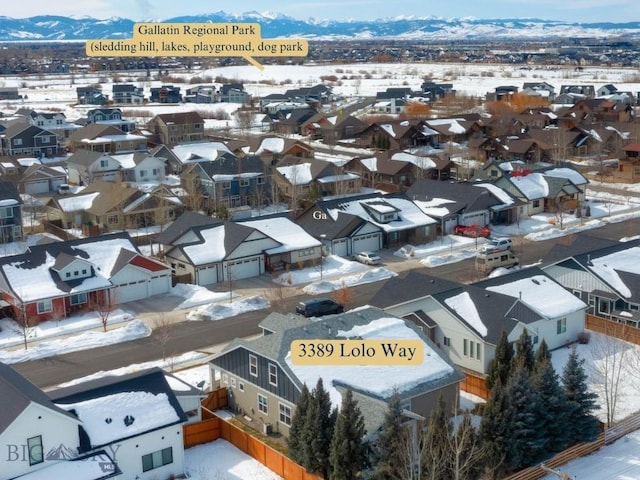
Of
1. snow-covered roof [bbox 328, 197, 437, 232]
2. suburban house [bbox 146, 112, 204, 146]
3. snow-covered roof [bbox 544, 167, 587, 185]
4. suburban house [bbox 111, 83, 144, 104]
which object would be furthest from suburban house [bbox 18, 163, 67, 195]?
suburban house [bbox 111, 83, 144, 104]

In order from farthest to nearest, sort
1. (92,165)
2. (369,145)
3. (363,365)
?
(369,145)
(92,165)
(363,365)

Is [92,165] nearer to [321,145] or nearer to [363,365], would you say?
[321,145]

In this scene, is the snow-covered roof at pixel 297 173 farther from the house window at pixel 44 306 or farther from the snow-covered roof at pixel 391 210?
the house window at pixel 44 306

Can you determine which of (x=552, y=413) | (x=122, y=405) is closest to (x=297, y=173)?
(x=122, y=405)

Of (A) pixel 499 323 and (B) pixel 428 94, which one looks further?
(B) pixel 428 94

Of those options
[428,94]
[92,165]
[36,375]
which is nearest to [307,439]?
[36,375]

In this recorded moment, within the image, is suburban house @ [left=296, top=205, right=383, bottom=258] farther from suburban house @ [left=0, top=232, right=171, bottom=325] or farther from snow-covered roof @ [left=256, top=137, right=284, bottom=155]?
snow-covered roof @ [left=256, top=137, right=284, bottom=155]

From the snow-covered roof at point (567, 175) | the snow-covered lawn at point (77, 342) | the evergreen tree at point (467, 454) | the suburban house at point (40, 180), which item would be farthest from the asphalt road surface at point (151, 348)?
the suburban house at point (40, 180)
